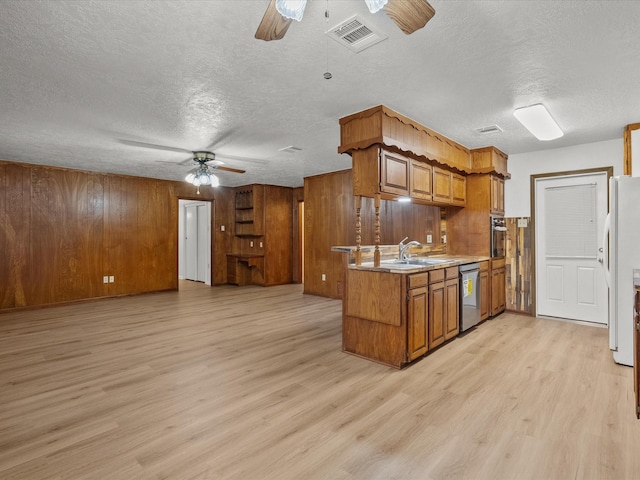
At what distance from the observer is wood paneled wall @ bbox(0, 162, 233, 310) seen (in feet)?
17.9

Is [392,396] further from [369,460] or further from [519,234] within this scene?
[519,234]

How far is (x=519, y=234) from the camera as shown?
16.3ft

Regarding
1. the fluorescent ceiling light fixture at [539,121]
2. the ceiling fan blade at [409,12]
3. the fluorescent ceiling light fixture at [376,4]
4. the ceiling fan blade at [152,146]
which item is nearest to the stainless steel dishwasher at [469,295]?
the fluorescent ceiling light fixture at [539,121]

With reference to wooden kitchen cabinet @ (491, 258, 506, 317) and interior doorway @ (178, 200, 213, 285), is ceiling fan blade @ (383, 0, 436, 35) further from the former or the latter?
interior doorway @ (178, 200, 213, 285)

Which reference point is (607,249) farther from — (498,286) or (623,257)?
(498,286)

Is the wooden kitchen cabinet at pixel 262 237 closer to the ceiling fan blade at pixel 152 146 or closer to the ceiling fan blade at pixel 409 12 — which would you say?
the ceiling fan blade at pixel 152 146

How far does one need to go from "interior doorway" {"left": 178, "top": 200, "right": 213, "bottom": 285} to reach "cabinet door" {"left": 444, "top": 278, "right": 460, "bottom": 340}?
5.93 m

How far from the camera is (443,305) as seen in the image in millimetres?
3521

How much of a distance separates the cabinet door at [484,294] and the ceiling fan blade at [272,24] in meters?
3.73

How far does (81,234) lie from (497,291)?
22.7 ft

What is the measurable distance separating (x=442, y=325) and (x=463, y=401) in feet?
3.76

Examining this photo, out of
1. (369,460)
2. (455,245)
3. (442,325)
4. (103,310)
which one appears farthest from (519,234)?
(103,310)

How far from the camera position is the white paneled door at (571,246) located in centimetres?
437

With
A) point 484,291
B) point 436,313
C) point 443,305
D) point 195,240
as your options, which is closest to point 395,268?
point 436,313
